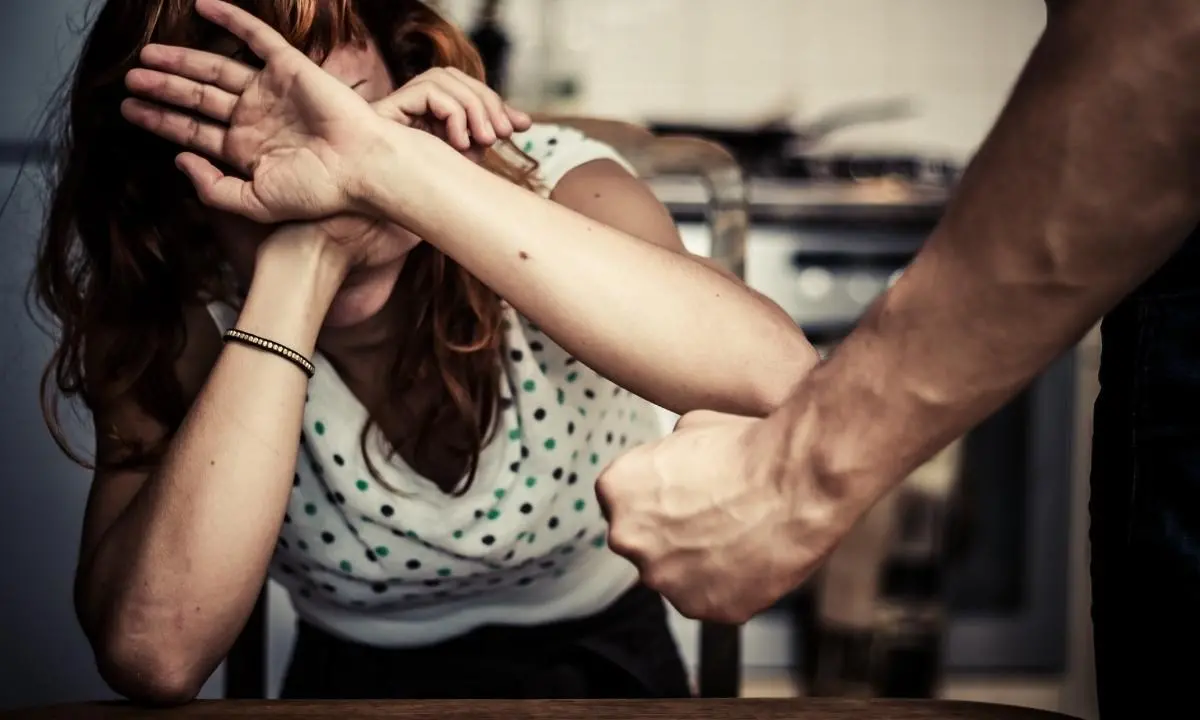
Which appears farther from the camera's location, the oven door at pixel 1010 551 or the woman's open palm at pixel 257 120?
the oven door at pixel 1010 551

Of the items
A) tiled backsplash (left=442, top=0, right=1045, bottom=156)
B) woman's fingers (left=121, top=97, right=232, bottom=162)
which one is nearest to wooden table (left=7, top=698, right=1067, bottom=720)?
woman's fingers (left=121, top=97, right=232, bottom=162)

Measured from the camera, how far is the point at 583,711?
0.52 metres

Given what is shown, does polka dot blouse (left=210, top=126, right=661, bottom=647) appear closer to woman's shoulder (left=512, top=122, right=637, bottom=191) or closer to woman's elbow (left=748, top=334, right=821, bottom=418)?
woman's shoulder (left=512, top=122, right=637, bottom=191)

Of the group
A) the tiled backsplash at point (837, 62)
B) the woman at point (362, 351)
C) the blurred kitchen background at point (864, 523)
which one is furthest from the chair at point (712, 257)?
the tiled backsplash at point (837, 62)

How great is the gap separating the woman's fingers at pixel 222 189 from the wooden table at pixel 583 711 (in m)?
0.33

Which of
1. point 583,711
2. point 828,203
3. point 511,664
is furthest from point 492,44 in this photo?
point 583,711

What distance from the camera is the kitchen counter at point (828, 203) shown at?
1836 mm

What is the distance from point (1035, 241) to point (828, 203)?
4.93ft

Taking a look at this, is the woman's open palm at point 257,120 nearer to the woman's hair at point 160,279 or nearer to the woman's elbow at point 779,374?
the woman's hair at point 160,279

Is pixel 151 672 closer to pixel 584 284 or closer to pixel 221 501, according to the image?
pixel 221 501

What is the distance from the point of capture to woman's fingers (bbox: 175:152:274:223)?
73 centimetres

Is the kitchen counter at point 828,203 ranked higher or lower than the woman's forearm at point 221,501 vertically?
higher

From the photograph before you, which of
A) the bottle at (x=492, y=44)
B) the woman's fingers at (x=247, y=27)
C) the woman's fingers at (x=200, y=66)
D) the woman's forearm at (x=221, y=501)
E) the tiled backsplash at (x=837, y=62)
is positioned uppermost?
the tiled backsplash at (x=837, y=62)

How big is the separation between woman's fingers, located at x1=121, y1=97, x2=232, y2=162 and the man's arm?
492mm
